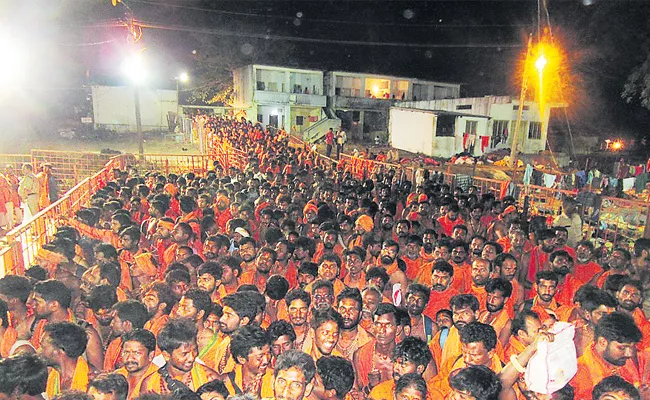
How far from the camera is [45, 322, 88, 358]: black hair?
348cm

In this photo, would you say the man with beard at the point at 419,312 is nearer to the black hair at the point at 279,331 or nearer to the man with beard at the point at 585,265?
the black hair at the point at 279,331

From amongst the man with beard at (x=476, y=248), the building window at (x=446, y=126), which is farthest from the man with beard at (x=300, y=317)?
the building window at (x=446, y=126)

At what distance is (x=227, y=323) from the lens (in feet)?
13.4

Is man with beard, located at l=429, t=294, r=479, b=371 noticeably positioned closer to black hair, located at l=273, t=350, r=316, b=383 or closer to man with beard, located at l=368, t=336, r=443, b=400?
man with beard, located at l=368, t=336, r=443, b=400

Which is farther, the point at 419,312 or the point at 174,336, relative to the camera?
the point at 419,312

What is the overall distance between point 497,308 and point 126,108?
3901 cm

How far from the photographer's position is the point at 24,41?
35.1 meters

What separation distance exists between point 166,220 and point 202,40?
41.9 meters

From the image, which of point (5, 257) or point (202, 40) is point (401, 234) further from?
point (202, 40)

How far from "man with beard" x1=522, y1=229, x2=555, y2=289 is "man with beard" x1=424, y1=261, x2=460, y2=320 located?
1627 millimetres

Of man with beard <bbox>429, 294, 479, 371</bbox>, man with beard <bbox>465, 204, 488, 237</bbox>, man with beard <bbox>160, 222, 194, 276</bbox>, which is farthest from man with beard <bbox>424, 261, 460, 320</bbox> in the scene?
man with beard <bbox>160, 222, 194, 276</bbox>

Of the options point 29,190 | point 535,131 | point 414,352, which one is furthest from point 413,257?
point 535,131

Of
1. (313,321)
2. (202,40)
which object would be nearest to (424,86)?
(202,40)

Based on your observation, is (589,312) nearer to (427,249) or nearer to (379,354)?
(379,354)
